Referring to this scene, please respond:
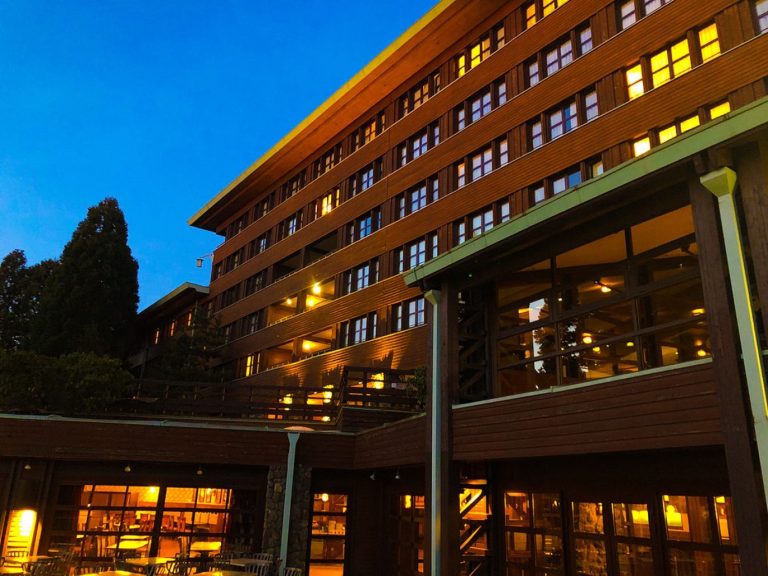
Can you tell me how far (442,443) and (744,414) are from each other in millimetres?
5559

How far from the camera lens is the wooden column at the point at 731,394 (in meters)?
6.52

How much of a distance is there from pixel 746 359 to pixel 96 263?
3991 cm

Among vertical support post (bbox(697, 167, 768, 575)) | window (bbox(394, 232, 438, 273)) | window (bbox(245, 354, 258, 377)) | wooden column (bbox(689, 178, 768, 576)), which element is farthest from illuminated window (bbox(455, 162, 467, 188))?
window (bbox(245, 354, 258, 377))

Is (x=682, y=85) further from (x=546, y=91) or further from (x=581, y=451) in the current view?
(x=581, y=451)

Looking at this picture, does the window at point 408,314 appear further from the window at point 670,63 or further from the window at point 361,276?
the window at point 670,63

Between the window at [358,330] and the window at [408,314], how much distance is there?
1.27 m

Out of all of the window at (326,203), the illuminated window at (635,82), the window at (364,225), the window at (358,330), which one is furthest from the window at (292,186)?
the illuminated window at (635,82)

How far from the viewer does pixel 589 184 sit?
874cm

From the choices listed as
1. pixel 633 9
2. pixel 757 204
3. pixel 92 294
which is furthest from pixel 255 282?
pixel 757 204

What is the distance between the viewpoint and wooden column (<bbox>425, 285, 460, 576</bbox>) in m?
10.9

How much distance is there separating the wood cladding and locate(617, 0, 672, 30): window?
46.2 feet

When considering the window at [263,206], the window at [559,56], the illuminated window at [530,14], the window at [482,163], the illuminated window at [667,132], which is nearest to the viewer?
the illuminated window at [667,132]

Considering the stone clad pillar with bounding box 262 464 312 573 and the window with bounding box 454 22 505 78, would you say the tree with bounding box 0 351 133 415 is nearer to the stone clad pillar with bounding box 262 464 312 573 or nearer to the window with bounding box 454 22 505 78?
the stone clad pillar with bounding box 262 464 312 573

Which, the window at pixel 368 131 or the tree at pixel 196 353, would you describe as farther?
the tree at pixel 196 353
